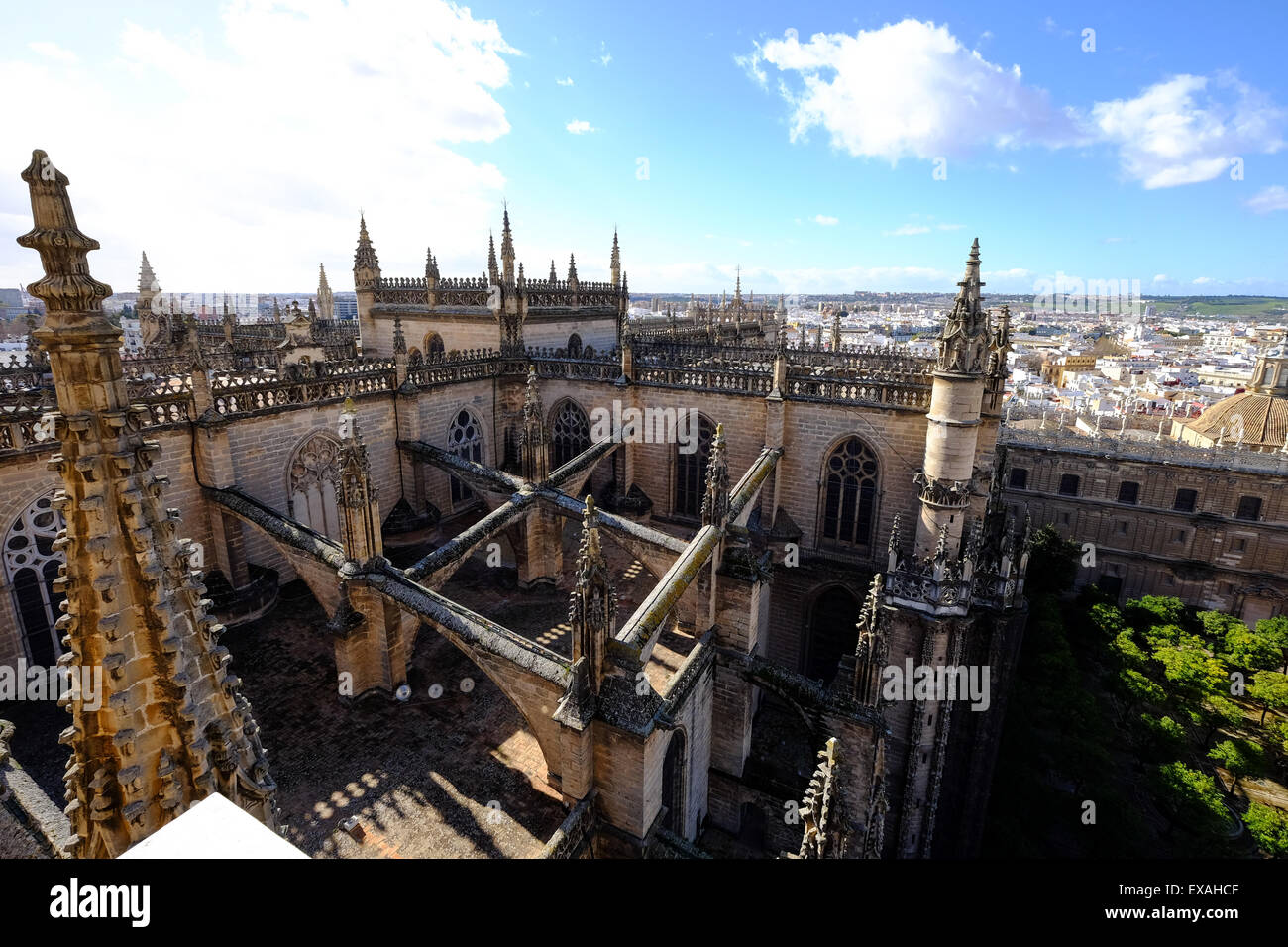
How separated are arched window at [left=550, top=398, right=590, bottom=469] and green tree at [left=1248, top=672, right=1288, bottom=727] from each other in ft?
110

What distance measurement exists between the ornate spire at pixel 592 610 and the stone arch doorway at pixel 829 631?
13887mm

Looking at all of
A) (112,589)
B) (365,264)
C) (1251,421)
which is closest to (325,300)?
(365,264)

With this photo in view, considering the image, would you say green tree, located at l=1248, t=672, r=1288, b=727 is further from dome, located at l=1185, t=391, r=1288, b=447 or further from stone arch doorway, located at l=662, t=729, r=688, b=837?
dome, located at l=1185, t=391, r=1288, b=447

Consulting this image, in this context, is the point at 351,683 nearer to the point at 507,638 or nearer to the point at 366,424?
the point at 507,638

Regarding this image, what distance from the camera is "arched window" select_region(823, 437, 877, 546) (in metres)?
22.3

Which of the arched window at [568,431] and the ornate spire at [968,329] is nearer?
the ornate spire at [968,329]

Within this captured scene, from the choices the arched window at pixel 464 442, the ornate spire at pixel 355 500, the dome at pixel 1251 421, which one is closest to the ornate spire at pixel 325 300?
the arched window at pixel 464 442

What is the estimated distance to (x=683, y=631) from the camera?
18.9 meters

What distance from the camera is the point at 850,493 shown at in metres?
22.8

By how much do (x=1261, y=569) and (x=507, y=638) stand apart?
58.9 m

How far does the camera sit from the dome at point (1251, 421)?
2223 inches

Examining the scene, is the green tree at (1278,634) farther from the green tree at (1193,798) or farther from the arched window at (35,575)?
the arched window at (35,575)

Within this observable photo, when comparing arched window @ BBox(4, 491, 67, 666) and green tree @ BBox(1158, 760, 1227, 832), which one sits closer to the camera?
arched window @ BBox(4, 491, 67, 666)

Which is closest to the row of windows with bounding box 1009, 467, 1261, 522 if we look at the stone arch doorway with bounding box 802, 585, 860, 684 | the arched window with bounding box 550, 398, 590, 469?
the stone arch doorway with bounding box 802, 585, 860, 684
